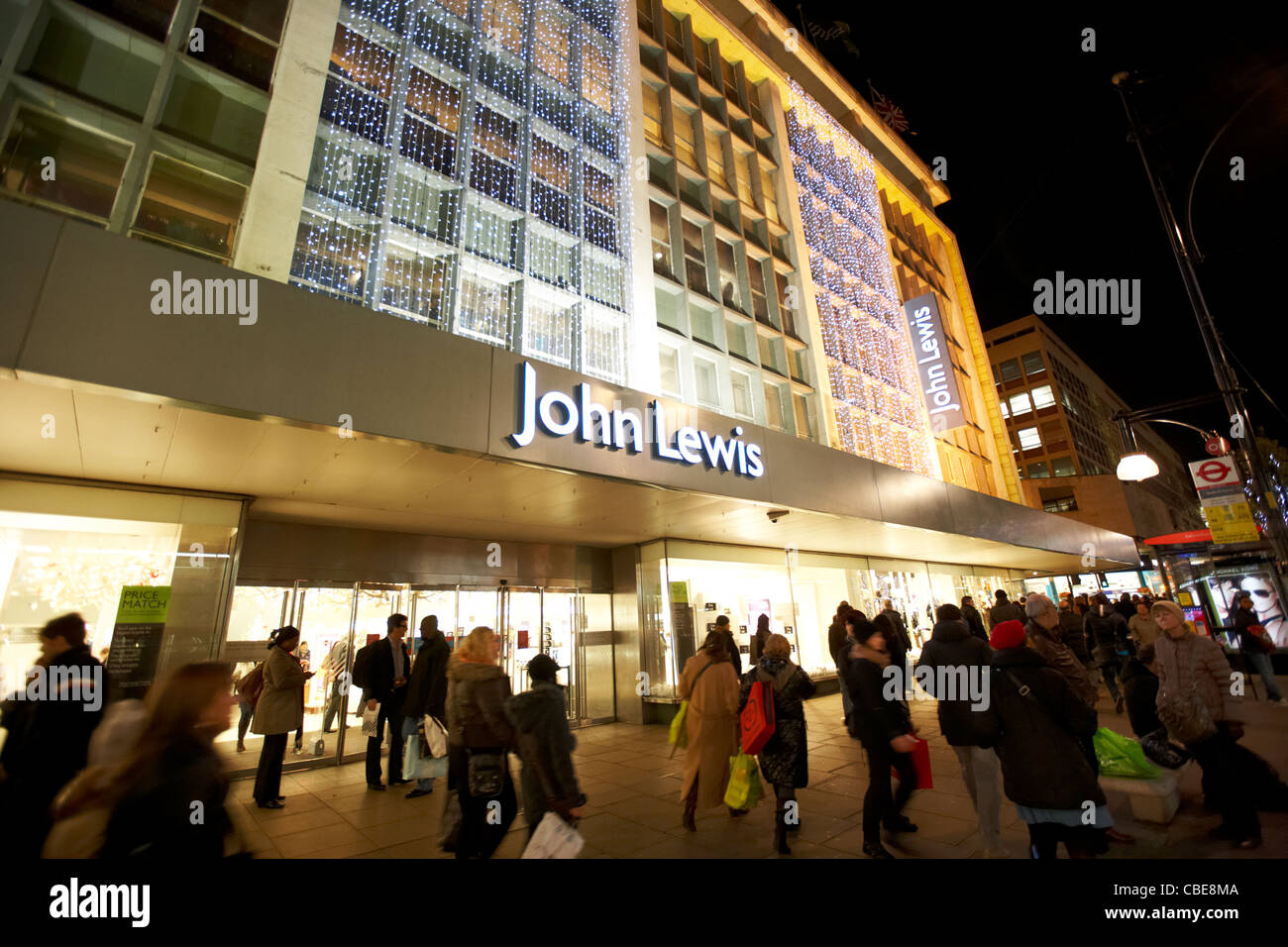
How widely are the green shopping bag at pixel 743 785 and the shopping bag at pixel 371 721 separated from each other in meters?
4.47

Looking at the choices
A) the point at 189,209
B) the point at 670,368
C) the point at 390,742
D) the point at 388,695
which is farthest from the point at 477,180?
the point at 390,742

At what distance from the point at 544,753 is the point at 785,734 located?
232 centimetres

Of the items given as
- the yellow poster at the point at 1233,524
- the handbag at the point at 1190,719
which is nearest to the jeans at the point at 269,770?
the handbag at the point at 1190,719

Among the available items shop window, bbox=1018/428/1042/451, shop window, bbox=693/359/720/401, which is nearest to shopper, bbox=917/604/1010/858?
shop window, bbox=693/359/720/401

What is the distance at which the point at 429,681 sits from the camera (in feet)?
21.1

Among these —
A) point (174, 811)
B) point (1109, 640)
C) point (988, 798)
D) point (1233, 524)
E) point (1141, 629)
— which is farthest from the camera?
point (1109, 640)

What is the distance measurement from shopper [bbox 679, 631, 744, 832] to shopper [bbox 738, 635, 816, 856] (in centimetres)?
44

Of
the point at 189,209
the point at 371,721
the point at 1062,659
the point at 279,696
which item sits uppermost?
the point at 189,209

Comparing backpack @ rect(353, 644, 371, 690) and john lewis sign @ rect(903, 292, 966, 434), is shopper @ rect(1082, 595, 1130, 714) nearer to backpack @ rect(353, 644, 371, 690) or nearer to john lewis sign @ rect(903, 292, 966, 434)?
john lewis sign @ rect(903, 292, 966, 434)

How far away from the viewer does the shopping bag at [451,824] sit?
12.5ft

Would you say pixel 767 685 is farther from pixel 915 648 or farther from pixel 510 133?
pixel 915 648

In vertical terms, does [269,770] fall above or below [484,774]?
below

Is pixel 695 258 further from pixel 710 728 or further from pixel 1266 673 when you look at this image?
pixel 1266 673
